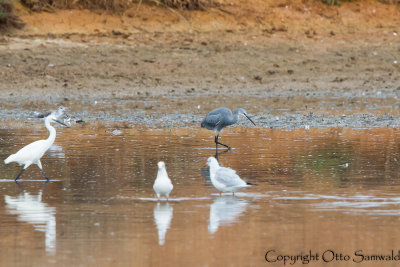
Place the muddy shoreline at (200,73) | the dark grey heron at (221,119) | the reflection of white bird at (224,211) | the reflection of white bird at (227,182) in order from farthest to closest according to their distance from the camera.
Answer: the muddy shoreline at (200,73), the dark grey heron at (221,119), the reflection of white bird at (227,182), the reflection of white bird at (224,211)

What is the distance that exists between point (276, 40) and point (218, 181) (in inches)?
571

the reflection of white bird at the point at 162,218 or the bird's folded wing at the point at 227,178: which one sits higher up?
the bird's folded wing at the point at 227,178

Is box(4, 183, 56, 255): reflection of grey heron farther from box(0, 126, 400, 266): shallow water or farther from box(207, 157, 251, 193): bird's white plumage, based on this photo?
box(207, 157, 251, 193): bird's white plumage

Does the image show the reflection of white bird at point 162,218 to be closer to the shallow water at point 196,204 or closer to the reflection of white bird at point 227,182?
the shallow water at point 196,204

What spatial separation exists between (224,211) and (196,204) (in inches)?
17.8

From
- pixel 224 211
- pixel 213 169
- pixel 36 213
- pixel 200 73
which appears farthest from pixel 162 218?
pixel 200 73

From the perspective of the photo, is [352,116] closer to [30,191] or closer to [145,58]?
[145,58]

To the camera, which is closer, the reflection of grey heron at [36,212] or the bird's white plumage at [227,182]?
the reflection of grey heron at [36,212]

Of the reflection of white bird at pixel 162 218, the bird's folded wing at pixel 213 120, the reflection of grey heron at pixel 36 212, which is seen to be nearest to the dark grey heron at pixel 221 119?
the bird's folded wing at pixel 213 120

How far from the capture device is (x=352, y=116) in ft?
55.7

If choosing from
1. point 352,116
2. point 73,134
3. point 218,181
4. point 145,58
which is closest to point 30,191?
point 218,181

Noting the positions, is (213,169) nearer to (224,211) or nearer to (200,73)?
(224,211)

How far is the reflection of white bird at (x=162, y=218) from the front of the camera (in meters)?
7.46

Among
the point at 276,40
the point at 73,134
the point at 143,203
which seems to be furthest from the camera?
the point at 276,40
